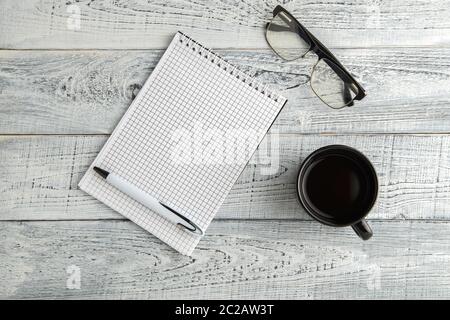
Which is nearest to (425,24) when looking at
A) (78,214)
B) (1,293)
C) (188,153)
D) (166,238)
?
(188,153)

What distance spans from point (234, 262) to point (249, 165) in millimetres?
161

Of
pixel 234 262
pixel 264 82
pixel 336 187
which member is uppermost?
pixel 264 82

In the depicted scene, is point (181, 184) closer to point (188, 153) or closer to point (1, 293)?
point (188, 153)

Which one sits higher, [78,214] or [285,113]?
[285,113]

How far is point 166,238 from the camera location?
2.76ft

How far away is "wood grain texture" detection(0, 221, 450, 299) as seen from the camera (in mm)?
849

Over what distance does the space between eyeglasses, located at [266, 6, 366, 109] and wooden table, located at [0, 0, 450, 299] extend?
0.02m

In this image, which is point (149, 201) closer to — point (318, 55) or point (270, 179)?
point (270, 179)

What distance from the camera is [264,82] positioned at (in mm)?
855

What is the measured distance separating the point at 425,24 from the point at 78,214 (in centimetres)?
65

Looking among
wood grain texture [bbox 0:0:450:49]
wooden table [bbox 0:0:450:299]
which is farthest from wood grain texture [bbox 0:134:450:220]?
A: wood grain texture [bbox 0:0:450:49]

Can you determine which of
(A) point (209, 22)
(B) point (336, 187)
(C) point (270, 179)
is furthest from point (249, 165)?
(A) point (209, 22)

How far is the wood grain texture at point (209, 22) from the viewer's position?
0.85 m
